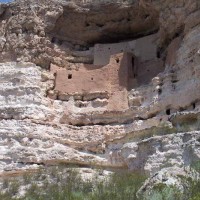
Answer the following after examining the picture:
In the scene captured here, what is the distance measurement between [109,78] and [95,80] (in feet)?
1.38

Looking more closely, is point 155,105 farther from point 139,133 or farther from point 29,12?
point 29,12

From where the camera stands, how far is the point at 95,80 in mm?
14898

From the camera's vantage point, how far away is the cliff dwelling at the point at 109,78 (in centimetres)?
1441

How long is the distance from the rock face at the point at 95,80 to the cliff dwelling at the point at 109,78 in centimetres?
3

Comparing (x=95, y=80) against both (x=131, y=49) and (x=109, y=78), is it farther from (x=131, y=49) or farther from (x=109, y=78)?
(x=131, y=49)

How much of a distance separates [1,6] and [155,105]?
20.9 feet

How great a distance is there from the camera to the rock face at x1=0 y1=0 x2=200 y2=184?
12.0m

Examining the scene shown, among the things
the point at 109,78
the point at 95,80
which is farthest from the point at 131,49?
the point at 95,80

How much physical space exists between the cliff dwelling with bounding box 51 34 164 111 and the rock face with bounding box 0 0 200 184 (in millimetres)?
30

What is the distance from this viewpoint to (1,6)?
1619 cm

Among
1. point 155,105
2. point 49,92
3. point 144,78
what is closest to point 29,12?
point 49,92

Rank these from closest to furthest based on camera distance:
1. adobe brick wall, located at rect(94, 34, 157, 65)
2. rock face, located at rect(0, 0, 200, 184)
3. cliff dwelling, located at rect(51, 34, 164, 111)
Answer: rock face, located at rect(0, 0, 200, 184)
cliff dwelling, located at rect(51, 34, 164, 111)
adobe brick wall, located at rect(94, 34, 157, 65)

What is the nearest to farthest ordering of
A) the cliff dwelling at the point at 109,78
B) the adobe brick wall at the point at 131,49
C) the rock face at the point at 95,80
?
the rock face at the point at 95,80, the cliff dwelling at the point at 109,78, the adobe brick wall at the point at 131,49

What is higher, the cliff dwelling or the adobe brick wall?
the adobe brick wall
